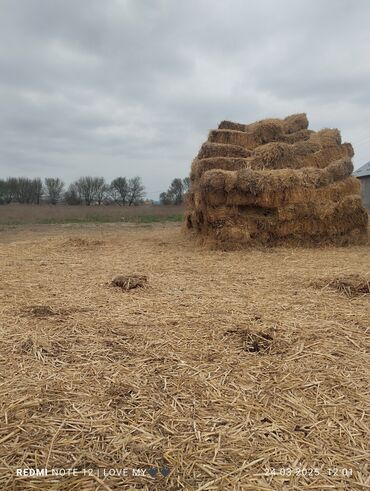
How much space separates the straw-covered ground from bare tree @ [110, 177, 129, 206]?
70.2 m

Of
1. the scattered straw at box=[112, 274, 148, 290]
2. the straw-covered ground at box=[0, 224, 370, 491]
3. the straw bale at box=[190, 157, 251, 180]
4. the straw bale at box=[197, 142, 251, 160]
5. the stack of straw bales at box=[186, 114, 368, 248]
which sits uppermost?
the straw bale at box=[197, 142, 251, 160]

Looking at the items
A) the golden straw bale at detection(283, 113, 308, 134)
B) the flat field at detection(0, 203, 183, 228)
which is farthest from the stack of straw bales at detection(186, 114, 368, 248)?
the flat field at detection(0, 203, 183, 228)

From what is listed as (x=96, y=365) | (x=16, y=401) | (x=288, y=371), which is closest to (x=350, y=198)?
(x=288, y=371)

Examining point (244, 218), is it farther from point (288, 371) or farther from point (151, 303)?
point (288, 371)

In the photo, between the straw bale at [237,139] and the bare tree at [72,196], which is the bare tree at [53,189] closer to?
the bare tree at [72,196]

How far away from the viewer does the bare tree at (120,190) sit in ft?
243

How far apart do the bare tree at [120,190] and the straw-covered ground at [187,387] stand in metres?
70.2

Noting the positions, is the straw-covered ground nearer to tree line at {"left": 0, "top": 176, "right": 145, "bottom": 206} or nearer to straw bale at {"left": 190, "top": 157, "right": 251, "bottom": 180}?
straw bale at {"left": 190, "top": 157, "right": 251, "bottom": 180}

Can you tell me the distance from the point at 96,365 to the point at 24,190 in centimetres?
7021

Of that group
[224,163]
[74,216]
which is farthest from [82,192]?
[224,163]

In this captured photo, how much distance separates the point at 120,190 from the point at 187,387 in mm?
73835

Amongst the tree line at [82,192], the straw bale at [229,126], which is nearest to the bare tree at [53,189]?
the tree line at [82,192]

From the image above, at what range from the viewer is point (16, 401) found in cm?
246

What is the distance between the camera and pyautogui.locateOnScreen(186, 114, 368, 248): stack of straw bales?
9.88 metres
